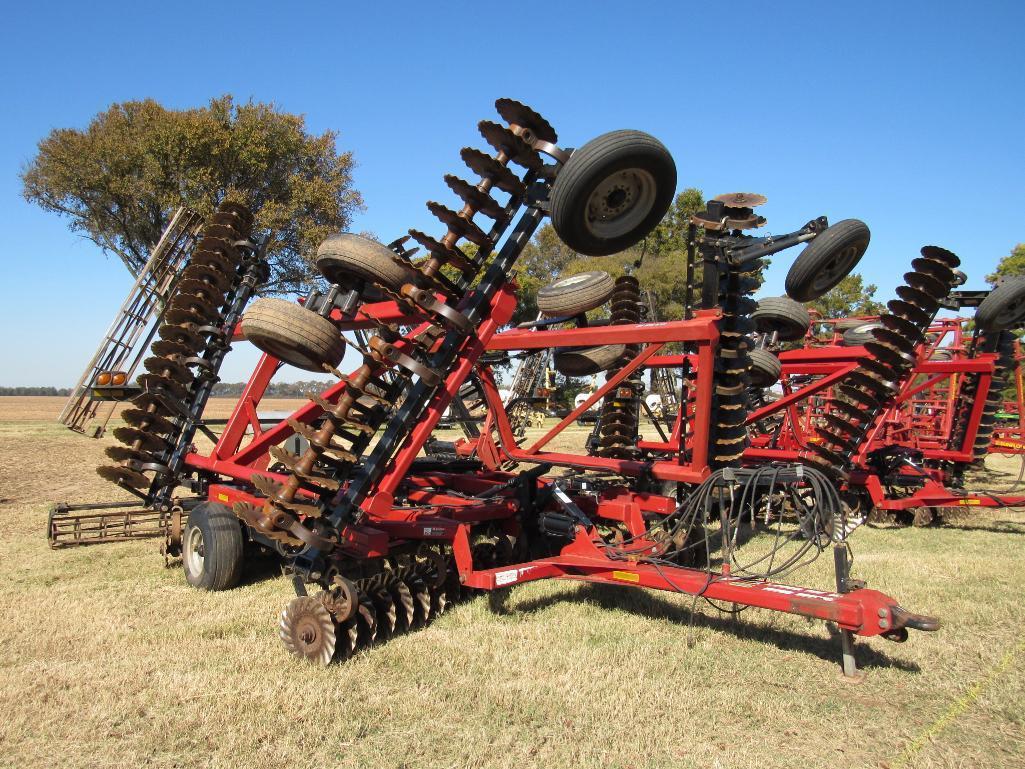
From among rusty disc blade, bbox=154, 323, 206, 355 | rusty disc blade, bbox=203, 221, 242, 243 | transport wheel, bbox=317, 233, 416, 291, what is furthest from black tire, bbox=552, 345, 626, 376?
rusty disc blade, bbox=154, 323, 206, 355

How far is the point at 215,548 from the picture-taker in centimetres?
627

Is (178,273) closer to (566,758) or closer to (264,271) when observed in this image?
(264,271)

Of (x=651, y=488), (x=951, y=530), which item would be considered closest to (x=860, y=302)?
(x=951, y=530)

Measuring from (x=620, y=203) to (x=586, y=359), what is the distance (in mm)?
3745

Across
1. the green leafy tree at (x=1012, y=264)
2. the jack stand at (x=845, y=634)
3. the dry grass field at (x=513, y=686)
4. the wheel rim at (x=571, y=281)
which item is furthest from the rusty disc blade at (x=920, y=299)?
the green leafy tree at (x=1012, y=264)

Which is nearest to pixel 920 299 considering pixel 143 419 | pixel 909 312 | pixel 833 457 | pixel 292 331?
pixel 909 312

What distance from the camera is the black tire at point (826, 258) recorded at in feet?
21.0

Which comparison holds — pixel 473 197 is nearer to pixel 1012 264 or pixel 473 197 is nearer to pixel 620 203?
pixel 620 203

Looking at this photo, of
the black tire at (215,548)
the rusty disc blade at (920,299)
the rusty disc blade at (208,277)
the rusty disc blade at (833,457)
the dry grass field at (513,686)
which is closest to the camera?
the dry grass field at (513,686)

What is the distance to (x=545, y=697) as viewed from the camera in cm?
418

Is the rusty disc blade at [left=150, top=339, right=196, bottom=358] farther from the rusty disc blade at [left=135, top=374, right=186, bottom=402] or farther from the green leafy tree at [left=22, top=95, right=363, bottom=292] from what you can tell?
the green leafy tree at [left=22, top=95, right=363, bottom=292]

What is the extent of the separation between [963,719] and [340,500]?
3.93 m

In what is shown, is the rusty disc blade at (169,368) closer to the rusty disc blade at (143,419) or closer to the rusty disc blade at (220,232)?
the rusty disc blade at (143,419)

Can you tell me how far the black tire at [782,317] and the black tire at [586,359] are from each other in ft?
6.40
